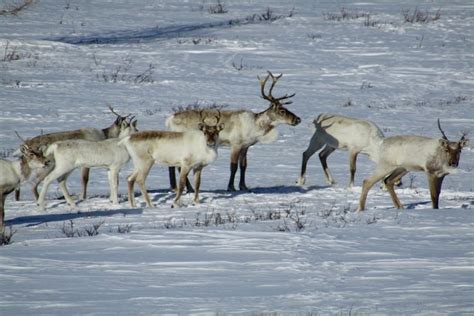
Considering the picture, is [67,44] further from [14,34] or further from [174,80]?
[174,80]

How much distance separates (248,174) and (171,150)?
11.5ft

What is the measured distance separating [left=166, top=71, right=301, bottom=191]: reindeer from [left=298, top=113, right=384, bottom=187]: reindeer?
55cm

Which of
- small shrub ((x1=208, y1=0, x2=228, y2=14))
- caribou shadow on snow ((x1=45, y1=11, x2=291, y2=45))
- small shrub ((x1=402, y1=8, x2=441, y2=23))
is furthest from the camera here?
small shrub ((x1=208, y1=0, x2=228, y2=14))

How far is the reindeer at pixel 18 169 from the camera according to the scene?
12.3 metres

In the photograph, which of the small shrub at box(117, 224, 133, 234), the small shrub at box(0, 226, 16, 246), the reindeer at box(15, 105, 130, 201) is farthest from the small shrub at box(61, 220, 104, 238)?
the reindeer at box(15, 105, 130, 201)

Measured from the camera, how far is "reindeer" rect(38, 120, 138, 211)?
14312mm

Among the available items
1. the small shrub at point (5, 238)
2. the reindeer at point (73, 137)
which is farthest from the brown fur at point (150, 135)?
the small shrub at point (5, 238)

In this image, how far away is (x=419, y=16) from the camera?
116ft

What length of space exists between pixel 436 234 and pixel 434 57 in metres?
20.0

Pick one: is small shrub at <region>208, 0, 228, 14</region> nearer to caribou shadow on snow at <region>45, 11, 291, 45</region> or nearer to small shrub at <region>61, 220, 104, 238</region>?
caribou shadow on snow at <region>45, 11, 291, 45</region>

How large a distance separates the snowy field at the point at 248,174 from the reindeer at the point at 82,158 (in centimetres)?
35

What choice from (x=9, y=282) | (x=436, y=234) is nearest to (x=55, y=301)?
(x=9, y=282)

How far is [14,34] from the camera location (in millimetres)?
31641

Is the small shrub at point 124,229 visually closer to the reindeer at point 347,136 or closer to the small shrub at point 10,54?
the reindeer at point 347,136
